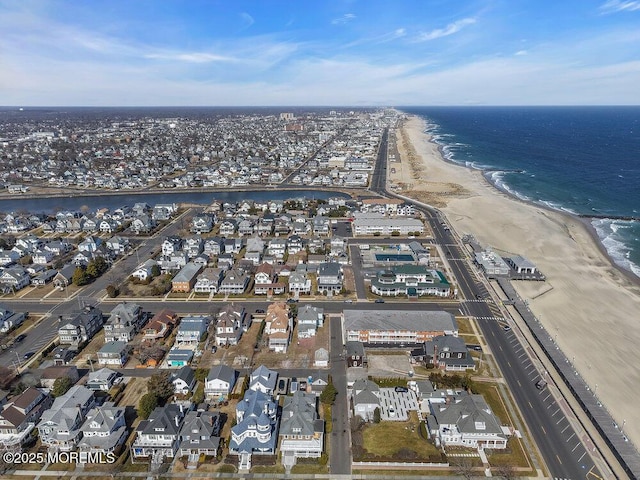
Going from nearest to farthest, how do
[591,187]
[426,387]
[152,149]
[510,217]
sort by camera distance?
[426,387] → [510,217] → [591,187] → [152,149]

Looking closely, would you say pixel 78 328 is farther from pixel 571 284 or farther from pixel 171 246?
pixel 571 284

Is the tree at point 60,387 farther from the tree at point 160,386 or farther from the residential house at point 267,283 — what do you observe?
the residential house at point 267,283

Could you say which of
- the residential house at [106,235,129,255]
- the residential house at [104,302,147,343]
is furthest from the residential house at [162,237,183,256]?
the residential house at [104,302,147,343]

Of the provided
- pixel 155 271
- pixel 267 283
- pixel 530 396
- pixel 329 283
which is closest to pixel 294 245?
pixel 267 283

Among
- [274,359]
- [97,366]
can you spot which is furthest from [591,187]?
[97,366]

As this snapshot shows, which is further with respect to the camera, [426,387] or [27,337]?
[27,337]

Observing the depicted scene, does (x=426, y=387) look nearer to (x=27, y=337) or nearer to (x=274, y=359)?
(x=274, y=359)
